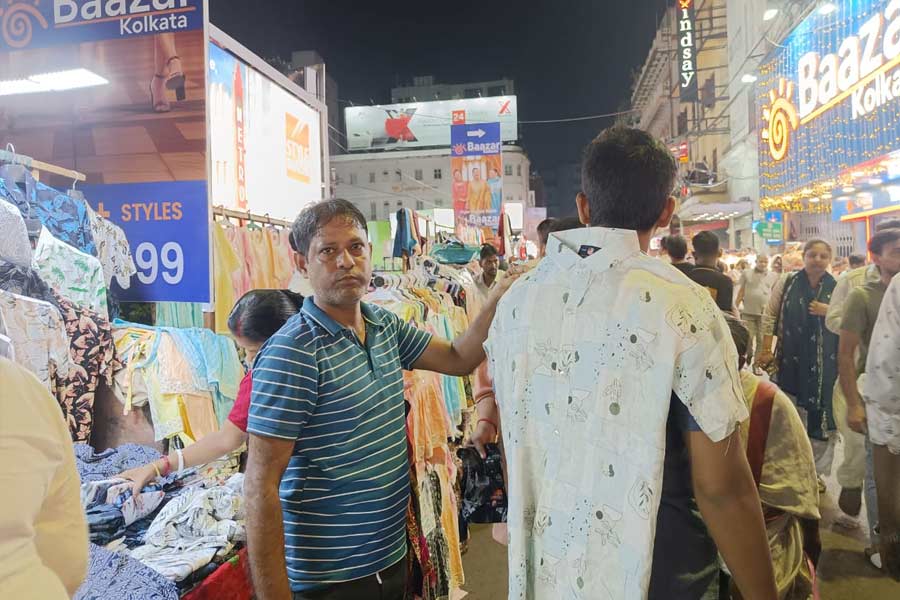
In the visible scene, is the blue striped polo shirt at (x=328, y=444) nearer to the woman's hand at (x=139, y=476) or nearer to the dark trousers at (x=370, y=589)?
the dark trousers at (x=370, y=589)

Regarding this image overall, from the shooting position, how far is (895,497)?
11.0 feet

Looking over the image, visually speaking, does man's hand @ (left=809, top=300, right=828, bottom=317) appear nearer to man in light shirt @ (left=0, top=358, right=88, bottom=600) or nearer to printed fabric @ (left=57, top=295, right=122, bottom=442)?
printed fabric @ (left=57, top=295, right=122, bottom=442)

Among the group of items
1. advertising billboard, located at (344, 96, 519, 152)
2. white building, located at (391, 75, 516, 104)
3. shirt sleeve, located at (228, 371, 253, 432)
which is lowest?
shirt sleeve, located at (228, 371, 253, 432)

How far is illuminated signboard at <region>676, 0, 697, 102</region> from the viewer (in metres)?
22.3

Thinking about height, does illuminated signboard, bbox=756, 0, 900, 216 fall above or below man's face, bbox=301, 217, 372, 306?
above

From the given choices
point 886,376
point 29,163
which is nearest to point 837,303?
point 886,376

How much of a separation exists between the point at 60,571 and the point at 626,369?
1127mm

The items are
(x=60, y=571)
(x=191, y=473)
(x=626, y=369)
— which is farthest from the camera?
(x=191, y=473)

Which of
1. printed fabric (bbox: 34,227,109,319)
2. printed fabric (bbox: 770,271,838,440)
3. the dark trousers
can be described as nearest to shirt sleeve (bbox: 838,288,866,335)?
printed fabric (bbox: 770,271,838,440)

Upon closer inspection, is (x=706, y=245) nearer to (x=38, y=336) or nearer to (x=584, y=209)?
(x=584, y=209)

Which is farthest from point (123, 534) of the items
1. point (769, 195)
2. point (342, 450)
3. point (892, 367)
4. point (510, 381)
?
point (769, 195)

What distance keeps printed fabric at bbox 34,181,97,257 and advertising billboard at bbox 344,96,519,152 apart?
4355 cm

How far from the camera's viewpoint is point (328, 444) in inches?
68.4

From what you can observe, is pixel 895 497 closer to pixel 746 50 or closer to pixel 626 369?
pixel 626 369
